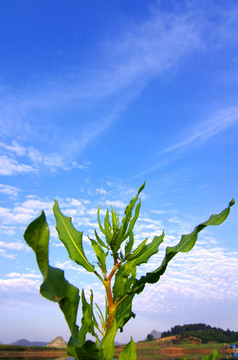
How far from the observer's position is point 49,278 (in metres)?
1.68

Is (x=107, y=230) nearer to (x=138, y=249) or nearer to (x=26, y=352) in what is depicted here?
(x=138, y=249)

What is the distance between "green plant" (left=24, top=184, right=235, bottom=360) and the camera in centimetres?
166

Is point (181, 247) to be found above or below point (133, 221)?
below

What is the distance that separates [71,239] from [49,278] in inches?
33.7

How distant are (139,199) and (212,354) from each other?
1350 millimetres

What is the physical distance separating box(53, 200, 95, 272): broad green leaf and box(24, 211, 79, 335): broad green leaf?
1.78ft

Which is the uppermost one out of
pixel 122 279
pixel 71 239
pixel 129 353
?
pixel 71 239

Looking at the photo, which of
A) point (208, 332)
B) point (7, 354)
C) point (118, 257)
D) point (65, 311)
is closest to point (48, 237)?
point (65, 311)

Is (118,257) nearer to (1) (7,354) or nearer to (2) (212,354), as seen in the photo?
(2) (212,354)

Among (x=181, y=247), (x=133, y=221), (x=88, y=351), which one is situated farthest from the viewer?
(x=133, y=221)

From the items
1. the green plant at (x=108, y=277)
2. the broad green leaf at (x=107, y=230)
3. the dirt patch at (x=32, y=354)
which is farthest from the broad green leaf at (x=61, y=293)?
the dirt patch at (x=32, y=354)

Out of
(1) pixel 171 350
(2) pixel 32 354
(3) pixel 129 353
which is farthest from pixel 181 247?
(1) pixel 171 350

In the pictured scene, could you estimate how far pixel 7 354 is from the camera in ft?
171

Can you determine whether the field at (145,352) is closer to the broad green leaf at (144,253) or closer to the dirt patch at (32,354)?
the dirt patch at (32,354)
